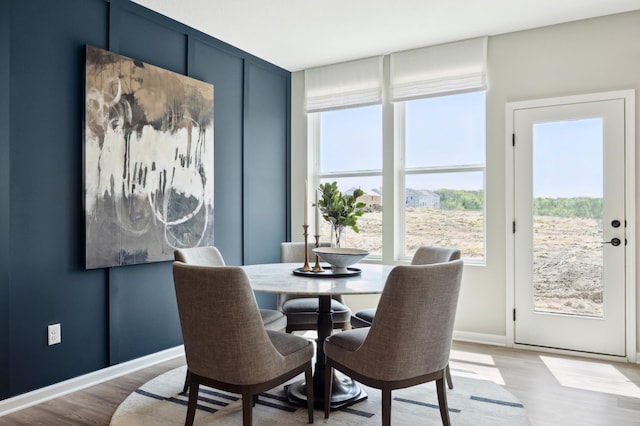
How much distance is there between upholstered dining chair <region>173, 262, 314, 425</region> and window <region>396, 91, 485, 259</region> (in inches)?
100

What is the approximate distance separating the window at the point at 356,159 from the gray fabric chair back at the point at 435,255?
135 cm

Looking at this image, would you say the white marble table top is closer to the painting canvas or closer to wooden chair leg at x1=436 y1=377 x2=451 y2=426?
wooden chair leg at x1=436 y1=377 x2=451 y2=426

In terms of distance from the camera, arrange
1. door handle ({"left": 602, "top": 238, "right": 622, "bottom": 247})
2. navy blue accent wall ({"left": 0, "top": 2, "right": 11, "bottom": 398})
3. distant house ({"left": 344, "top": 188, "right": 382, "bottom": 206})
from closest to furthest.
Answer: navy blue accent wall ({"left": 0, "top": 2, "right": 11, "bottom": 398})
door handle ({"left": 602, "top": 238, "right": 622, "bottom": 247})
distant house ({"left": 344, "top": 188, "right": 382, "bottom": 206})

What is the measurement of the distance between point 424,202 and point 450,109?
0.88 meters

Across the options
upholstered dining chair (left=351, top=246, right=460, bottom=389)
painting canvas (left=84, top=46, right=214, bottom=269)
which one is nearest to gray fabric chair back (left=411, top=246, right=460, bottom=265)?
upholstered dining chair (left=351, top=246, right=460, bottom=389)

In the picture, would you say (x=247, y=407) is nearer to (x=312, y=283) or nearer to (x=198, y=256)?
(x=312, y=283)

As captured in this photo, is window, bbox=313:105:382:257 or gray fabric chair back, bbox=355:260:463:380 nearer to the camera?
gray fabric chair back, bbox=355:260:463:380

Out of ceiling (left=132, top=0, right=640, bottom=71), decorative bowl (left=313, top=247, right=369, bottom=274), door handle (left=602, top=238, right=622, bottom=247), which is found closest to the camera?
decorative bowl (left=313, top=247, right=369, bottom=274)

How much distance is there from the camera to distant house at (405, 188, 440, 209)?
425cm

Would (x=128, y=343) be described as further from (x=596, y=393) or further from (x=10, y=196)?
(x=596, y=393)

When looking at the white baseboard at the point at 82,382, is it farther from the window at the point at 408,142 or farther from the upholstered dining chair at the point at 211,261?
the window at the point at 408,142

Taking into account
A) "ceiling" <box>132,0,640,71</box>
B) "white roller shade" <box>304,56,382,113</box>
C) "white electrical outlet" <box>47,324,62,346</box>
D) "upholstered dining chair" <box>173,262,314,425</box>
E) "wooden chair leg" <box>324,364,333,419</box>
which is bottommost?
"wooden chair leg" <box>324,364,333,419</box>

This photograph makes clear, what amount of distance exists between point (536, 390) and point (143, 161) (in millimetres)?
3016

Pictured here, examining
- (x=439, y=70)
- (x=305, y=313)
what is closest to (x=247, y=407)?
(x=305, y=313)
